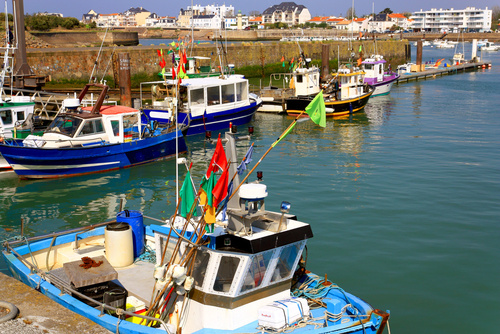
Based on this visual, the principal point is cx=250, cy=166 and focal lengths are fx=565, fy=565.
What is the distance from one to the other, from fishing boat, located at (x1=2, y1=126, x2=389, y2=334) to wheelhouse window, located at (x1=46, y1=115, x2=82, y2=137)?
11.8 m

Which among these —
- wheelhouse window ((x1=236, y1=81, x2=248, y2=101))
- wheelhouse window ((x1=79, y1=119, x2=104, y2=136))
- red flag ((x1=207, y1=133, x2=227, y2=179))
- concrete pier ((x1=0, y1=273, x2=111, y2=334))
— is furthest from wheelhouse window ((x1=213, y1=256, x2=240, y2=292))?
wheelhouse window ((x1=236, y1=81, x2=248, y2=101))

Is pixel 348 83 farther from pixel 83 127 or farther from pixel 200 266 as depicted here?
pixel 200 266

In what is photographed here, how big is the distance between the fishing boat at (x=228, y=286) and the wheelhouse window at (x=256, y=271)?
0.02 m

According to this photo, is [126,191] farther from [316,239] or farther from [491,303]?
[491,303]

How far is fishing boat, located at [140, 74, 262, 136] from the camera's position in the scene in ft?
90.1

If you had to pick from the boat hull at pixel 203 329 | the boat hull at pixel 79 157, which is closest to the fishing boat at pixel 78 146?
the boat hull at pixel 79 157

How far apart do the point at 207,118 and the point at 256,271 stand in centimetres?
2046

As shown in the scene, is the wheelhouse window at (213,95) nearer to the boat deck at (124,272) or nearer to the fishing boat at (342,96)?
the fishing boat at (342,96)

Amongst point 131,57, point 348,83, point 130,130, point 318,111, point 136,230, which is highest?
point 131,57

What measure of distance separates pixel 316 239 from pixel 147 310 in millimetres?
6553

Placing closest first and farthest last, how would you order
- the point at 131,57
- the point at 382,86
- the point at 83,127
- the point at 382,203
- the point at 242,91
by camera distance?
the point at 382,203, the point at 83,127, the point at 242,91, the point at 382,86, the point at 131,57

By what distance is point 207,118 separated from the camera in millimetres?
28156

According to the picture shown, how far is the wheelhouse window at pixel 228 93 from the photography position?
97.1 feet

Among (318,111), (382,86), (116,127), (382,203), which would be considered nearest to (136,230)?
(318,111)
